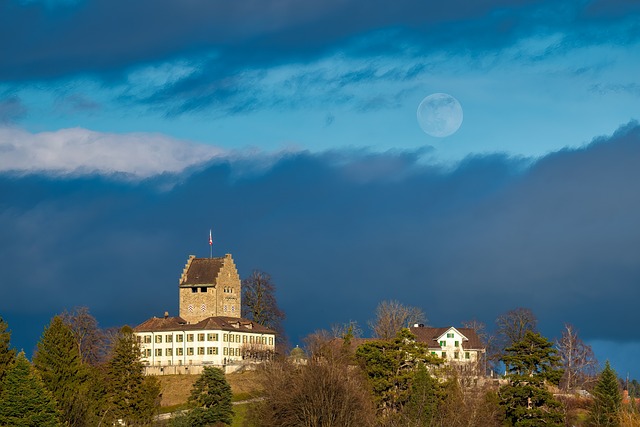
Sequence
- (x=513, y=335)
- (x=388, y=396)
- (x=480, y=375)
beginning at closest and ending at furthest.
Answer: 1. (x=388, y=396)
2. (x=480, y=375)
3. (x=513, y=335)

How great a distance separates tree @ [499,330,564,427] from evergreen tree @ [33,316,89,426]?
107ft

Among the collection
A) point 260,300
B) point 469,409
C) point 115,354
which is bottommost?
point 469,409

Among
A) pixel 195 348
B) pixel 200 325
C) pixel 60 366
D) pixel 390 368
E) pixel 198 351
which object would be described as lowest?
pixel 60 366

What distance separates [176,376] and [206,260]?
2789 centimetres

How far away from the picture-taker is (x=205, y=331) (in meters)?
149

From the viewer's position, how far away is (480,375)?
136m

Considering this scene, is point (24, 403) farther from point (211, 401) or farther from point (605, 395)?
point (605, 395)

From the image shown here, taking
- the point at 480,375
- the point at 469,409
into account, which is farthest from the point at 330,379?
the point at 480,375

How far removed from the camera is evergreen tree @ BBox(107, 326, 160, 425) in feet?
316

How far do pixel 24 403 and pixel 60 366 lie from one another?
13031mm

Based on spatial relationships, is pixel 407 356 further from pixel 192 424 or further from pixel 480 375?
pixel 480 375

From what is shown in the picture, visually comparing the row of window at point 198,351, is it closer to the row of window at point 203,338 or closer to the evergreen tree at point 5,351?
the row of window at point 203,338

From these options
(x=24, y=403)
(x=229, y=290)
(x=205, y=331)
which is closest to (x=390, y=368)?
(x=24, y=403)

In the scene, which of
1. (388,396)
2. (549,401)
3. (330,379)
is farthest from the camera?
(388,396)
